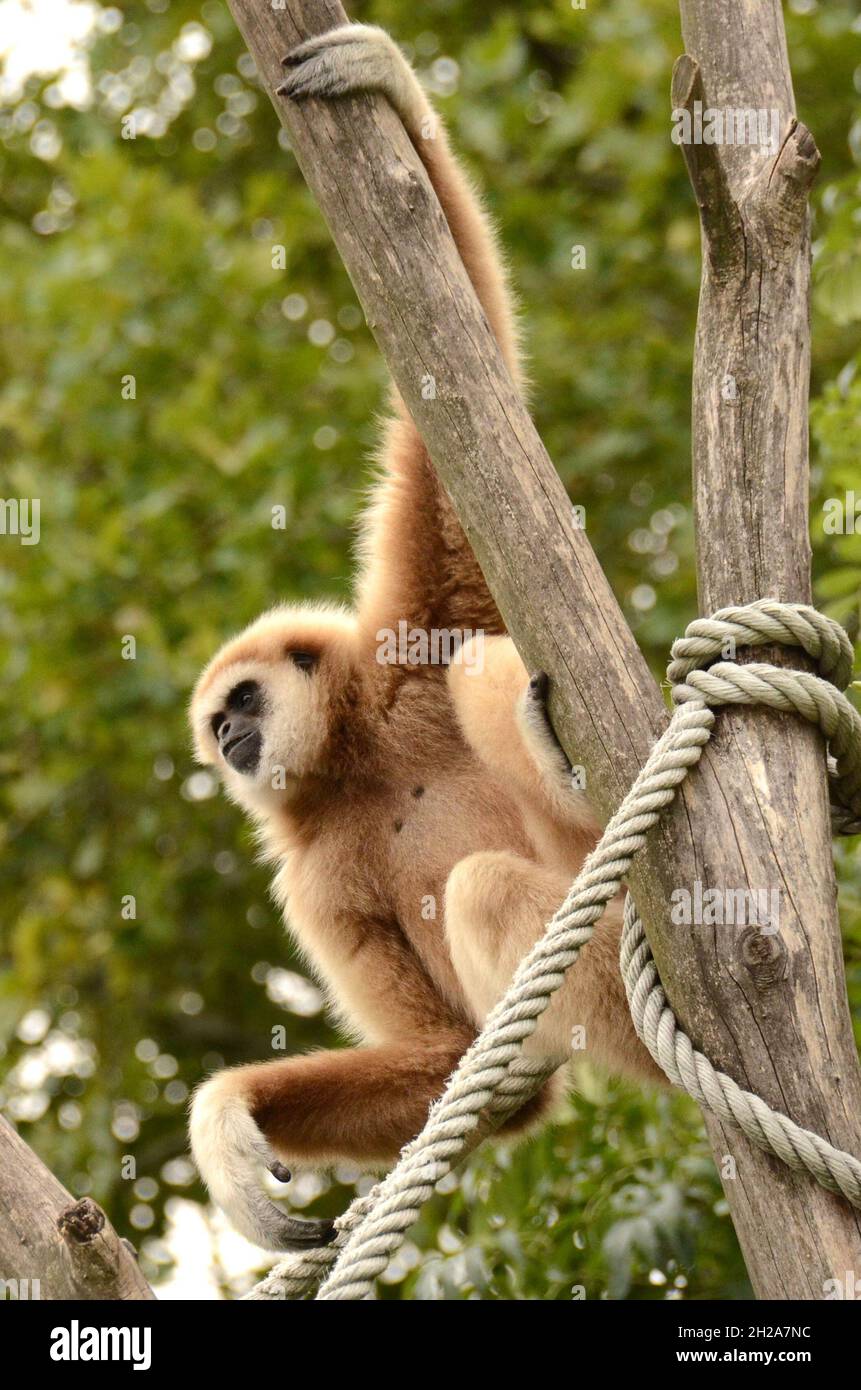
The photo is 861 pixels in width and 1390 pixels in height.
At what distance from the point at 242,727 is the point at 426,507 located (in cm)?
92

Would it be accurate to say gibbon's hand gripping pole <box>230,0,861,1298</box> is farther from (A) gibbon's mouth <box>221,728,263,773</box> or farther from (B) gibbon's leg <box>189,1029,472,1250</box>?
(A) gibbon's mouth <box>221,728,263,773</box>

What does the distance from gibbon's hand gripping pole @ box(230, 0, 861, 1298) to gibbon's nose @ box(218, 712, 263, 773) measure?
158cm

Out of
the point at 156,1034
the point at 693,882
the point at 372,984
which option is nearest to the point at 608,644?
the point at 693,882

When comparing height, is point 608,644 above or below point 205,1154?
above

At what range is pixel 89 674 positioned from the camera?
22.2 ft

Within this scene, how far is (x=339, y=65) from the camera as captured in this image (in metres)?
2.86

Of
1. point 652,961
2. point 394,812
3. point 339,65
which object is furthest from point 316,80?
point 394,812

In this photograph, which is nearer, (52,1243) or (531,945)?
Result: (52,1243)

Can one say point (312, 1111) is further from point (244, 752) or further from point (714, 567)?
point (714, 567)

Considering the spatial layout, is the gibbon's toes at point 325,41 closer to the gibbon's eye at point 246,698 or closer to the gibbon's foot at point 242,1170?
the gibbon's eye at point 246,698

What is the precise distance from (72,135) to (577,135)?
2.88m

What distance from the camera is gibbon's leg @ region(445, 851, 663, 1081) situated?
129 inches

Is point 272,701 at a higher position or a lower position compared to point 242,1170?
higher
